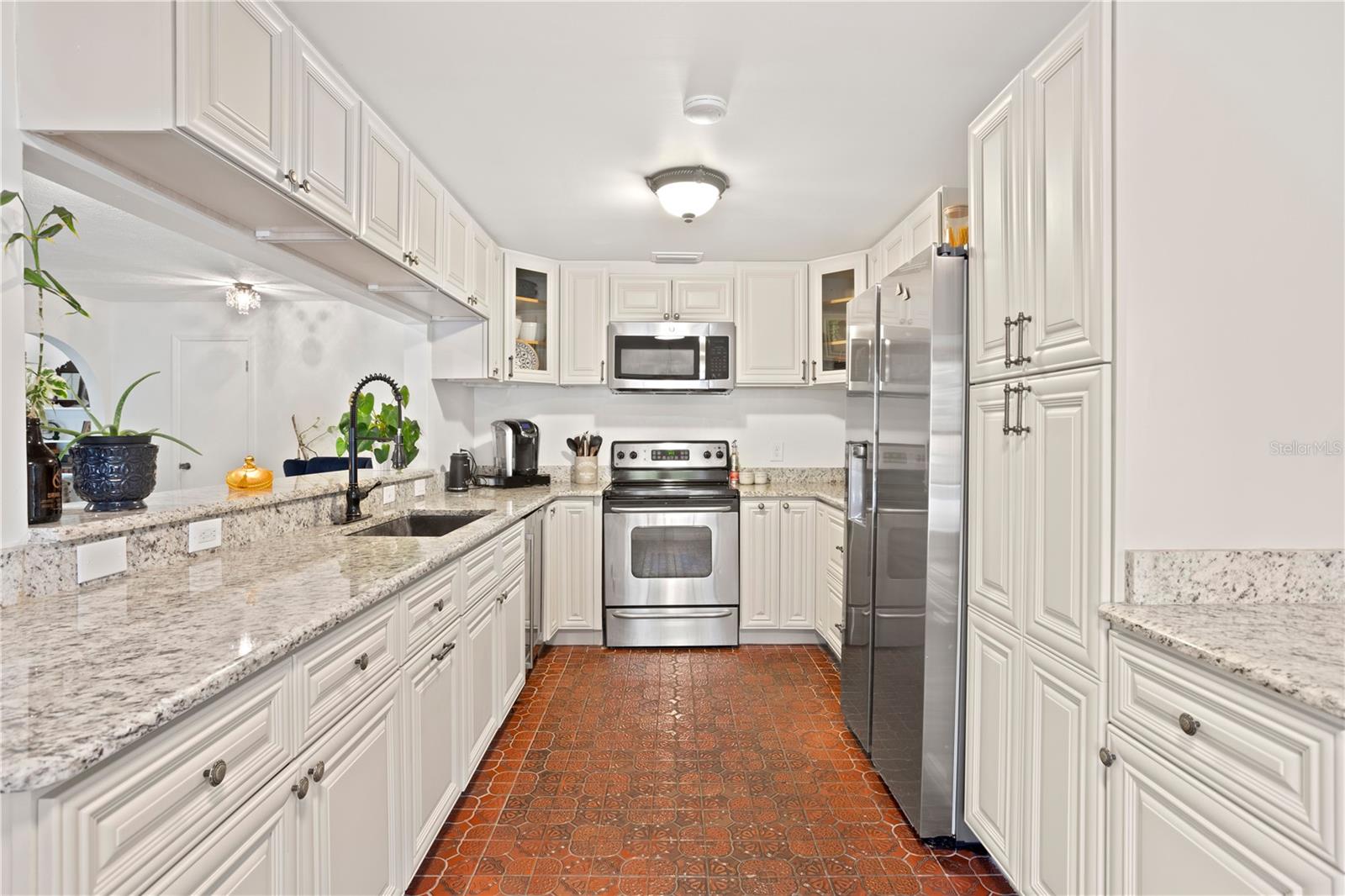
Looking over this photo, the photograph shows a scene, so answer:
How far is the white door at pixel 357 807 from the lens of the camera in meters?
1.19

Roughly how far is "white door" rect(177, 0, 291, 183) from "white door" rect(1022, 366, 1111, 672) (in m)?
1.90

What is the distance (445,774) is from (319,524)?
3.24ft

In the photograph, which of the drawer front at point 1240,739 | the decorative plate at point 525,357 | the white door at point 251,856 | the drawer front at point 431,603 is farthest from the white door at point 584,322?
the drawer front at point 1240,739

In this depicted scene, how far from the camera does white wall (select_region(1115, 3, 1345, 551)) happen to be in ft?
4.16

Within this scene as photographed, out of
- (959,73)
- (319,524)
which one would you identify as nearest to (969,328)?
(959,73)

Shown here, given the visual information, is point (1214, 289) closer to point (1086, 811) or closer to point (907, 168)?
point (1086, 811)

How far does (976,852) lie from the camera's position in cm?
193

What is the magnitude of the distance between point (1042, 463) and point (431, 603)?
5.28ft

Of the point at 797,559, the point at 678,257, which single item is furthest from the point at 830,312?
the point at 797,559

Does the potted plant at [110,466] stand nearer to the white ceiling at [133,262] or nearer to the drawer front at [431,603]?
the drawer front at [431,603]

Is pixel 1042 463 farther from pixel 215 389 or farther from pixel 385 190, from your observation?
pixel 215 389

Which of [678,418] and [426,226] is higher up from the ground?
[426,226]

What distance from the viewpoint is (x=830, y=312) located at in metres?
3.94

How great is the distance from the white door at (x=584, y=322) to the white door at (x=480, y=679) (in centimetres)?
191
